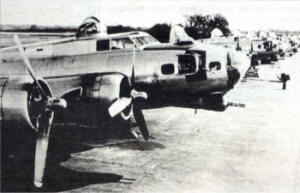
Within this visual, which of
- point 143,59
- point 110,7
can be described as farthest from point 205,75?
point 110,7

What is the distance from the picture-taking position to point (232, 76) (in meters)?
14.0

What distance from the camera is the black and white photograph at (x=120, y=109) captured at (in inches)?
428

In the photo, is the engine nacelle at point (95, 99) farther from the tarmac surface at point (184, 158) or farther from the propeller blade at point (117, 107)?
the tarmac surface at point (184, 158)

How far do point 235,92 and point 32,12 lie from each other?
68.1 ft

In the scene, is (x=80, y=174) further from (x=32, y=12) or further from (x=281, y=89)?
(x=281, y=89)

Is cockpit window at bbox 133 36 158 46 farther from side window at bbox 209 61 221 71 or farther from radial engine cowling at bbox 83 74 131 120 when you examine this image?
radial engine cowling at bbox 83 74 131 120

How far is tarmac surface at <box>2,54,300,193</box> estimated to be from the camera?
11500 mm

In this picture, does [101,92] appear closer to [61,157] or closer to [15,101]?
[15,101]

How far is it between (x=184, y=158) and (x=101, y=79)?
4.69m

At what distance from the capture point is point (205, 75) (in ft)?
42.8

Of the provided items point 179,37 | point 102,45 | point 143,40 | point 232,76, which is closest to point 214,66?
point 232,76

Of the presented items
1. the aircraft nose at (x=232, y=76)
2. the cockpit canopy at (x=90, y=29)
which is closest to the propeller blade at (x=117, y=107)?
the aircraft nose at (x=232, y=76)

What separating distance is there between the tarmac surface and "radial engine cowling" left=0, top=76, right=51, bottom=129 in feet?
6.62

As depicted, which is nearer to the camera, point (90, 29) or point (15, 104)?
point (15, 104)
